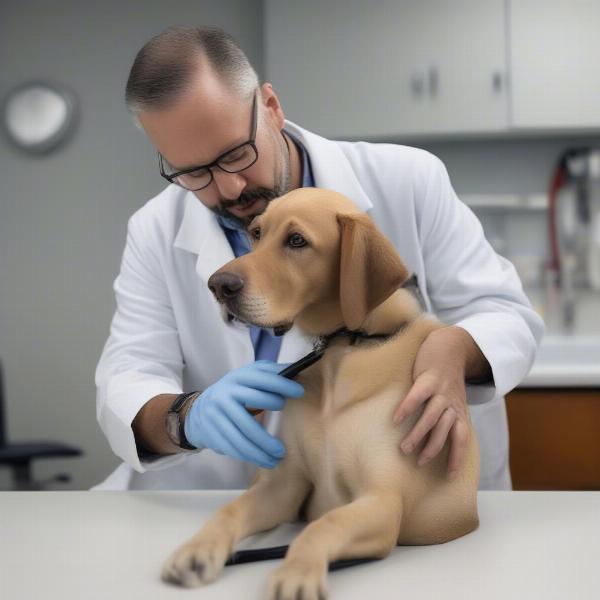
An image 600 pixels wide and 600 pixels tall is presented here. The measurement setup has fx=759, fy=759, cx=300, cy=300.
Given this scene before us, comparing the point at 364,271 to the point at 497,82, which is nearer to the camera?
the point at 364,271

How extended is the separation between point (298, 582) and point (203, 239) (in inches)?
30.7

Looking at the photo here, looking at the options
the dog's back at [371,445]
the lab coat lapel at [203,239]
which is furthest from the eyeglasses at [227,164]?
the dog's back at [371,445]

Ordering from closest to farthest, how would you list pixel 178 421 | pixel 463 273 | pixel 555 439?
pixel 178 421 → pixel 463 273 → pixel 555 439

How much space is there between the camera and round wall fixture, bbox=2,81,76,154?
297 centimetres

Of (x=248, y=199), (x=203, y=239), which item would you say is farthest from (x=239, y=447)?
(x=203, y=239)

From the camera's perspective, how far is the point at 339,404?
759 mm

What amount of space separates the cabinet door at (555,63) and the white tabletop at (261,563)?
176 cm

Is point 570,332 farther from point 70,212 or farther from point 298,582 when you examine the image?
point 298,582

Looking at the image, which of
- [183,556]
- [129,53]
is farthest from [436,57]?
[183,556]

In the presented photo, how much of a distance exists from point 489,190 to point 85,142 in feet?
5.17

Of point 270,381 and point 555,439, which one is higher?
point 270,381

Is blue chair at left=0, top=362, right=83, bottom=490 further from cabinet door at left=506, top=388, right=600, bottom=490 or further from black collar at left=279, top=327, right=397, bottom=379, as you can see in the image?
black collar at left=279, top=327, right=397, bottom=379

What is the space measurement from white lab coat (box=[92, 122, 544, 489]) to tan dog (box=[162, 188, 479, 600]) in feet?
1.18

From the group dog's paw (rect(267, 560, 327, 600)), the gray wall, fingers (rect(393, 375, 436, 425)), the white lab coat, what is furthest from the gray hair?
the gray wall
